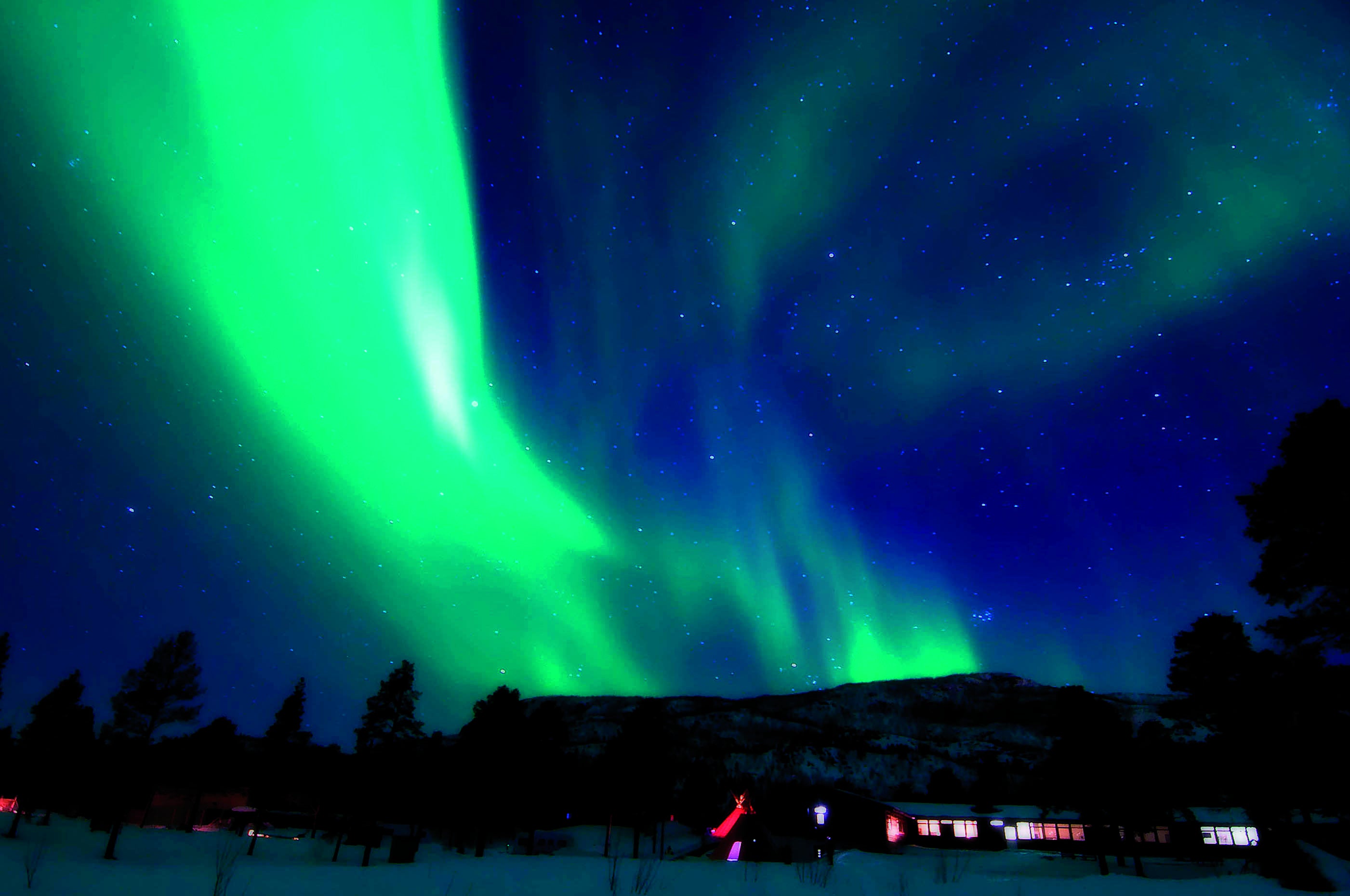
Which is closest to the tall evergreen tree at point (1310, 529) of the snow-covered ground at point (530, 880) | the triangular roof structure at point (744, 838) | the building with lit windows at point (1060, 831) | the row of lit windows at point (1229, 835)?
the snow-covered ground at point (530, 880)

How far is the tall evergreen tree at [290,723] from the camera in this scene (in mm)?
59125

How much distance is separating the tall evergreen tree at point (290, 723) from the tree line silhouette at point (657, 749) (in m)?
0.16

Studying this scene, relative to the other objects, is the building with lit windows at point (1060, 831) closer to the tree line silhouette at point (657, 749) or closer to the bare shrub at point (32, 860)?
the tree line silhouette at point (657, 749)

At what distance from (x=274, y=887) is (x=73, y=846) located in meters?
33.5

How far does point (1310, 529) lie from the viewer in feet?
50.0

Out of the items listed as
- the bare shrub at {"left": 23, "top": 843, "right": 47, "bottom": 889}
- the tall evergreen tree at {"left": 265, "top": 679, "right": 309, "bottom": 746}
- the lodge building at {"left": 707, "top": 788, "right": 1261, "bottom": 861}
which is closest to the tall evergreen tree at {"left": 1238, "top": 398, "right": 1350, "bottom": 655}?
the bare shrub at {"left": 23, "top": 843, "right": 47, "bottom": 889}

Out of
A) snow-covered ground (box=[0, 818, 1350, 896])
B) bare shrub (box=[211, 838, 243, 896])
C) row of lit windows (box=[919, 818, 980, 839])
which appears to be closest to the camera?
bare shrub (box=[211, 838, 243, 896])

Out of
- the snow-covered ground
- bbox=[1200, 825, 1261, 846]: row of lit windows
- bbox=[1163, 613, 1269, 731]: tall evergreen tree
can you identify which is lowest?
the snow-covered ground

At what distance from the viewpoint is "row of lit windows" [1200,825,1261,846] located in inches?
1903

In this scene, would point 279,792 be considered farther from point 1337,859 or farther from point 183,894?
point 1337,859

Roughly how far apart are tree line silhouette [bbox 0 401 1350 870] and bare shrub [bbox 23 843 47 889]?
3.13 metres

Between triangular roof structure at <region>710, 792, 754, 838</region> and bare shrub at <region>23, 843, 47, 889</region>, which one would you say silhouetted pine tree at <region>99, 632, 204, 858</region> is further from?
triangular roof structure at <region>710, 792, 754, 838</region>

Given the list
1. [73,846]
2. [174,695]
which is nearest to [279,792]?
[73,846]

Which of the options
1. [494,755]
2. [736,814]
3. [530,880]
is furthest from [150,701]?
[736,814]
